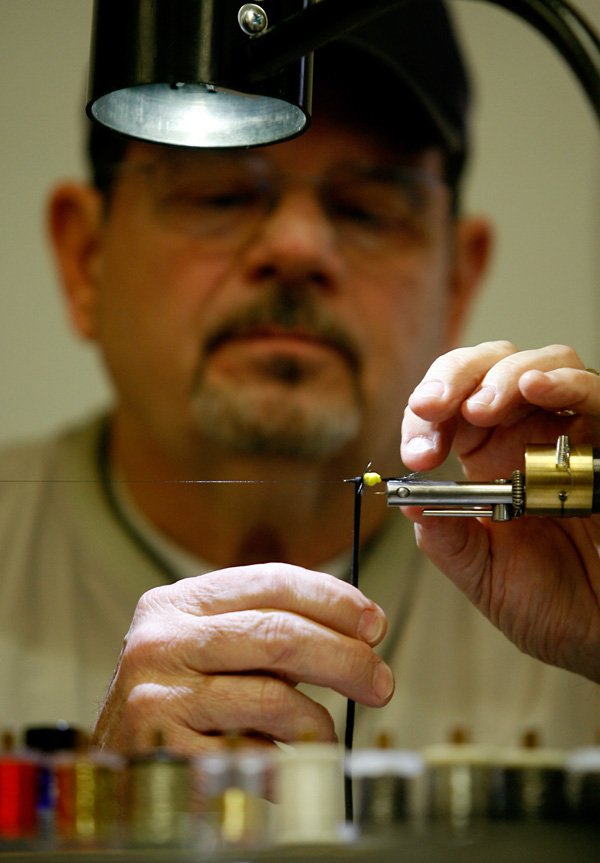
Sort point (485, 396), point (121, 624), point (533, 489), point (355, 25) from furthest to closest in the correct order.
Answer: point (121, 624)
point (485, 396)
point (533, 489)
point (355, 25)

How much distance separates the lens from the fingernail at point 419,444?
94 centimetres

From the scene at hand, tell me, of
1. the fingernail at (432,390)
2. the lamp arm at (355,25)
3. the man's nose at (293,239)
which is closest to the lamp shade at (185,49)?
the lamp arm at (355,25)

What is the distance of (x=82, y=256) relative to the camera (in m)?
1.62

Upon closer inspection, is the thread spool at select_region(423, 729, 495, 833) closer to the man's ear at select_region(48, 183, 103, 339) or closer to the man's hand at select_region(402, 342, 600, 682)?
the man's hand at select_region(402, 342, 600, 682)

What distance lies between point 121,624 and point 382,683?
786mm

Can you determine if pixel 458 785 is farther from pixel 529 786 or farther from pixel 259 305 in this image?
A: pixel 259 305

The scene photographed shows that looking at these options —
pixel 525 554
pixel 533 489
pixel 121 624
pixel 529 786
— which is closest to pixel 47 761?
pixel 529 786

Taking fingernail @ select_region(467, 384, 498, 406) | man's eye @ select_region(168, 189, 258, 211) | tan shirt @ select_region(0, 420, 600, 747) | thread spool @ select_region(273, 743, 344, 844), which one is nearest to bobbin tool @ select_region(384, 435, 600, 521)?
Result: fingernail @ select_region(467, 384, 498, 406)

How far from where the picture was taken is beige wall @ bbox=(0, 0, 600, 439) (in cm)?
162

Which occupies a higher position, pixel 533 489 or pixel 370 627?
pixel 533 489

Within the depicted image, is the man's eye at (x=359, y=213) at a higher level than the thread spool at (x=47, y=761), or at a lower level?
higher

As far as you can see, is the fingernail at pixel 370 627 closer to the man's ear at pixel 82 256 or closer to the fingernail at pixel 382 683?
the fingernail at pixel 382 683

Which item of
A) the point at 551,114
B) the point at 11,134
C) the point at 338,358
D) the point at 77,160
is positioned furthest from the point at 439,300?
the point at 11,134

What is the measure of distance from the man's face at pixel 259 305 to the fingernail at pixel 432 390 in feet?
2.33
